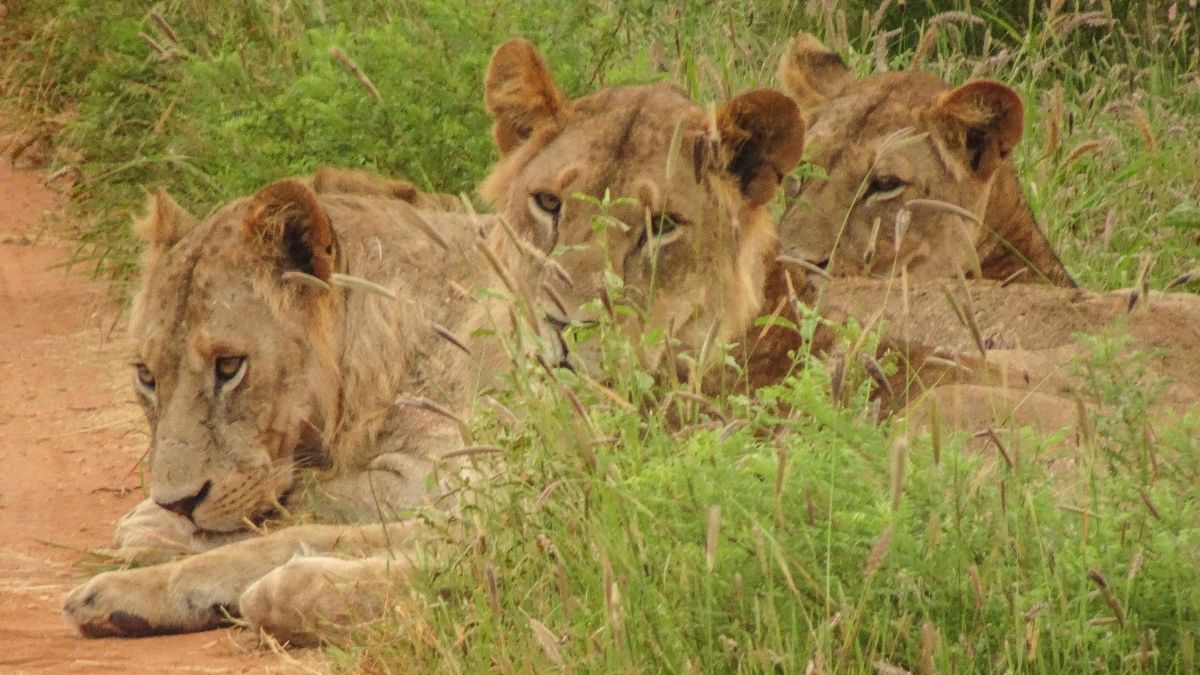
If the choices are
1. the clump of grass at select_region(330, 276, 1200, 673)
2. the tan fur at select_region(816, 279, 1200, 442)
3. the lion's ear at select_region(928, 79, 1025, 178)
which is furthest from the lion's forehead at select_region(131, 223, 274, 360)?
the lion's ear at select_region(928, 79, 1025, 178)

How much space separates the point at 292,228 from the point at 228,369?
365 millimetres

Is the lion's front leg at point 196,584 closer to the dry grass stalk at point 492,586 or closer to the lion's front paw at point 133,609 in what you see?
the lion's front paw at point 133,609

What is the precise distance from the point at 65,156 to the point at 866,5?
12.2ft

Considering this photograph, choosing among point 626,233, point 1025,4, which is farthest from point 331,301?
point 1025,4

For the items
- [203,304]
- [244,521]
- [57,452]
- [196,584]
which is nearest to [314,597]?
[196,584]

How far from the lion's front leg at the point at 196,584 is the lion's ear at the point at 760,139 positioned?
3.73 feet

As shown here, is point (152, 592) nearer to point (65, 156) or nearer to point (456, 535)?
point (456, 535)

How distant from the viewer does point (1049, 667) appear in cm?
295

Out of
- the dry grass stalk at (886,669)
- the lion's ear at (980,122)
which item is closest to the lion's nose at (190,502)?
the dry grass stalk at (886,669)

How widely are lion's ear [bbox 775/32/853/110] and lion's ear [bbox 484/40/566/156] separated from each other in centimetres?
172

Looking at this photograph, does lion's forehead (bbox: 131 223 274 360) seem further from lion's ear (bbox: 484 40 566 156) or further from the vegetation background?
the vegetation background

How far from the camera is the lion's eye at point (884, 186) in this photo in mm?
5855

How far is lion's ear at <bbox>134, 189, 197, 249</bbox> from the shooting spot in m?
4.81

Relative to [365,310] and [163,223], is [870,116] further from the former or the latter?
[163,223]
